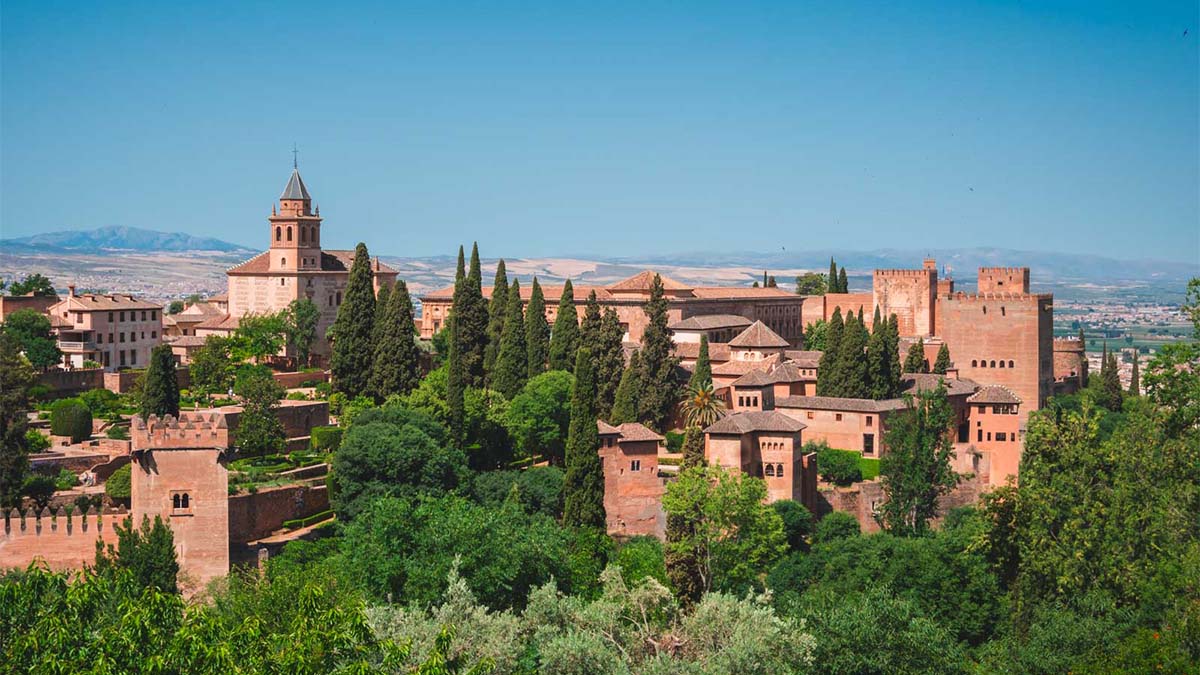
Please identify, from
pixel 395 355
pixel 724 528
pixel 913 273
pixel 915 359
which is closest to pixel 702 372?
pixel 395 355

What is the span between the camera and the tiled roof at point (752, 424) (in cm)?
3872

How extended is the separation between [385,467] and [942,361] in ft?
89.3

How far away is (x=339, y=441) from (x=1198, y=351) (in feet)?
73.1

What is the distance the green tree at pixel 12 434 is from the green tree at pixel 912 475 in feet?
72.1

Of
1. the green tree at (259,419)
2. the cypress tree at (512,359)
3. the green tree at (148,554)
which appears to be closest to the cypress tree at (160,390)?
the green tree at (259,419)

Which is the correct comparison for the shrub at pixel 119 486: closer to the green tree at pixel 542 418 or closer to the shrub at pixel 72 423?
the shrub at pixel 72 423

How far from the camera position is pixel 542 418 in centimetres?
4238

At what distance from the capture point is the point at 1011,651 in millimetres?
28484

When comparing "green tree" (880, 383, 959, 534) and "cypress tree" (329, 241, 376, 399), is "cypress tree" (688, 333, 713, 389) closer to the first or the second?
"green tree" (880, 383, 959, 534)

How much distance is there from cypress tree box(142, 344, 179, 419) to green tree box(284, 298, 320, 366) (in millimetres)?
12873

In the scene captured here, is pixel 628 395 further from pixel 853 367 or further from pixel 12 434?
pixel 12 434

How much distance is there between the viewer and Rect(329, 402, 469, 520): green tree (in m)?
34.2

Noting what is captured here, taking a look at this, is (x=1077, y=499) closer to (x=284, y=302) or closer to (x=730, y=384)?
(x=730, y=384)

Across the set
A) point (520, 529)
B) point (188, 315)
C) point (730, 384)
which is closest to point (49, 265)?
point (188, 315)
